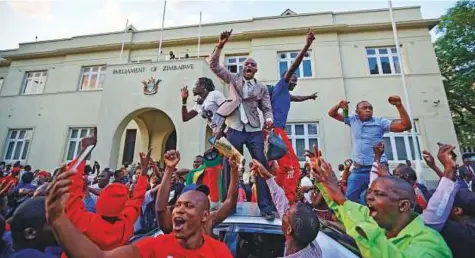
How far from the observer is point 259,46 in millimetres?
13070

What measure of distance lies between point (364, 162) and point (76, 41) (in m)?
17.6

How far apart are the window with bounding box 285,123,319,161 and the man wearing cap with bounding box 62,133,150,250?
1002cm

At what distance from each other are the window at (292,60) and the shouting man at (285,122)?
28.5 ft

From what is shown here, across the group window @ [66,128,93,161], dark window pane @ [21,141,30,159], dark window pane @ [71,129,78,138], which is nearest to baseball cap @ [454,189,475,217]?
window @ [66,128,93,161]

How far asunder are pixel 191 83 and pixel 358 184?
8826mm

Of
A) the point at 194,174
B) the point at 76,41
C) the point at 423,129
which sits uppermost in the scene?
the point at 76,41

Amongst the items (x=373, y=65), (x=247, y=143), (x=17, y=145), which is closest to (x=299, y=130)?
(x=373, y=65)

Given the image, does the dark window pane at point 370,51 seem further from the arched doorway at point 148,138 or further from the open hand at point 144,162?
the open hand at point 144,162

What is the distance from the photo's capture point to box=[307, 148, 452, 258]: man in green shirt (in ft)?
4.10

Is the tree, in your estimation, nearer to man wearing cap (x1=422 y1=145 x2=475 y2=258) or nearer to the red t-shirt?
man wearing cap (x1=422 y1=145 x2=475 y2=258)

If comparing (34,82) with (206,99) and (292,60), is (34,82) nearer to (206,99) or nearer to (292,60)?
(292,60)

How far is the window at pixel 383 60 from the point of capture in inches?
475

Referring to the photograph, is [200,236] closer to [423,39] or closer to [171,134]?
[171,134]

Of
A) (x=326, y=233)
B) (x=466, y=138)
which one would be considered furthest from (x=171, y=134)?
(x=466, y=138)
